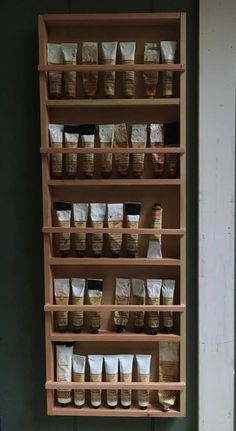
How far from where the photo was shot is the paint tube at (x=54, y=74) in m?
1.48

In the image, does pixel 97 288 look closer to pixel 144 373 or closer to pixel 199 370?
pixel 144 373

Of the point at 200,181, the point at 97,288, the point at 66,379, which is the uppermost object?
the point at 200,181

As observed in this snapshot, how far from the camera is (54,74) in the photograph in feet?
4.84

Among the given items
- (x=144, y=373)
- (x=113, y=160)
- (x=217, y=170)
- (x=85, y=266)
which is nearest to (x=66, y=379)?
(x=144, y=373)

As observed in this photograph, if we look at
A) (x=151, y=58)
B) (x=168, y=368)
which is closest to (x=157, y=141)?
(x=151, y=58)

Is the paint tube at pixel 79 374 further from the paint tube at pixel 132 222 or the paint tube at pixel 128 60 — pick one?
the paint tube at pixel 128 60

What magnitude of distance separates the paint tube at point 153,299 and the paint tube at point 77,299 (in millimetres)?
228

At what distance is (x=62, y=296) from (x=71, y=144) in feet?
1.70

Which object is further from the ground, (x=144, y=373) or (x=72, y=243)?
(x=72, y=243)

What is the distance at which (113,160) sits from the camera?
1509 millimetres

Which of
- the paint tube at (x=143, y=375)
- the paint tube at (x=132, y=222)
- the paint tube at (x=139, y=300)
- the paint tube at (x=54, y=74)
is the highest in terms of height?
the paint tube at (x=54, y=74)

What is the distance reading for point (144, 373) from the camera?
1.52 m

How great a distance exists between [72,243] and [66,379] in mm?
468

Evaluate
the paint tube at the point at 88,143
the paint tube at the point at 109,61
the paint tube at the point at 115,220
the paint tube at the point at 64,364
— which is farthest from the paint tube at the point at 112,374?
the paint tube at the point at 109,61
